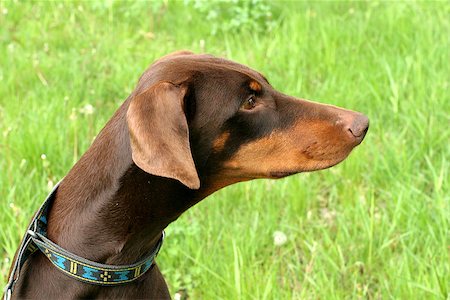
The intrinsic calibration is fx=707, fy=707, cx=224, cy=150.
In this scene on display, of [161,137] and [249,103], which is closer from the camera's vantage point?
[161,137]

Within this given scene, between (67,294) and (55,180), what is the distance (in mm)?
1502

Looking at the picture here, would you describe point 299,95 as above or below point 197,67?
below

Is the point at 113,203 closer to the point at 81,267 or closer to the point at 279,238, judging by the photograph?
the point at 81,267

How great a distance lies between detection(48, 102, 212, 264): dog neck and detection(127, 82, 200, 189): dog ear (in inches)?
8.2

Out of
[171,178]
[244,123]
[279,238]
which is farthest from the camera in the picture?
[279,238]

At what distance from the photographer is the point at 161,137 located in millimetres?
1870

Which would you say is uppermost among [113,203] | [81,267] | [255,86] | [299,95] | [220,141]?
[255,86]

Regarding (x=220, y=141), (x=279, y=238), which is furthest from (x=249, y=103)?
(x=279, y=238)

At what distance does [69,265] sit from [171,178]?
41 cm

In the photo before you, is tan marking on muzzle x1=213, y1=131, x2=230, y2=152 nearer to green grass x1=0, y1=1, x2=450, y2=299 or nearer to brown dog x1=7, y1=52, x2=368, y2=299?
brown dog x1=7, y1=52, x2=368, y2=299

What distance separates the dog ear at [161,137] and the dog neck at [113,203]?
209 mm

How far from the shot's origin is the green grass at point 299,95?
3.06 m

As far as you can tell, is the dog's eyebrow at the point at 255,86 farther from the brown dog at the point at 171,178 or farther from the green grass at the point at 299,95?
the green grass at the point at 299,95

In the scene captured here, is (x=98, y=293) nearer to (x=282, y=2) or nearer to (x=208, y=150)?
(x=208, y=150)
